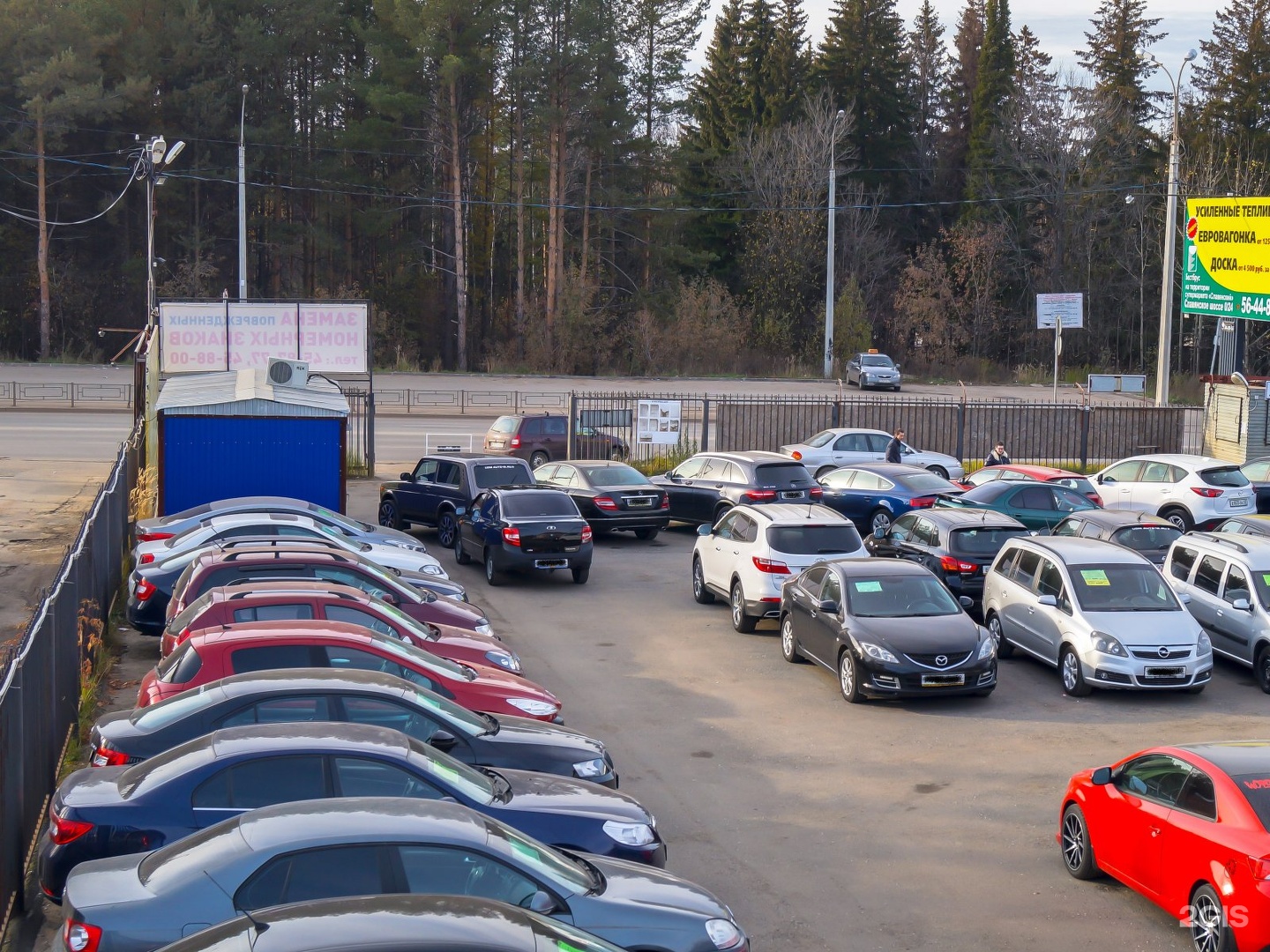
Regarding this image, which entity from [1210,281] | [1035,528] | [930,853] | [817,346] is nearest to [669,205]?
[817,346]

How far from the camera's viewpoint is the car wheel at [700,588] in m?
18.8

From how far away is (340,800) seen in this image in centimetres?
620

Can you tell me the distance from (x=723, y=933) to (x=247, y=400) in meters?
16.1

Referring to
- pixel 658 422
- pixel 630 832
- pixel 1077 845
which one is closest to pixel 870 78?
pixel 658 422

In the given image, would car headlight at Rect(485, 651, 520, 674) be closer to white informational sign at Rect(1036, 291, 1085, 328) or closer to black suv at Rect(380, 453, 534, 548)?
black suv at Rect(380, 453, 534, 548)

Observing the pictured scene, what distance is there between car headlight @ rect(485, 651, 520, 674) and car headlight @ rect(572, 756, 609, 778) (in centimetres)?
314

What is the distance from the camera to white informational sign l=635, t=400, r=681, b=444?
106 ft

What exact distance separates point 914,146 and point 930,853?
2902 inches

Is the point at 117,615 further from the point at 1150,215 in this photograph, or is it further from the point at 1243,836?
the point at 1150,215

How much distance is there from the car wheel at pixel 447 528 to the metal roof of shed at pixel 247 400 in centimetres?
271

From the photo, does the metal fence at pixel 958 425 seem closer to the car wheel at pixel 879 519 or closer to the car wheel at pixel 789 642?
the car wheel at pixel 879 519

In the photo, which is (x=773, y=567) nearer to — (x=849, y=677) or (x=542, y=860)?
(x=849, y=677)

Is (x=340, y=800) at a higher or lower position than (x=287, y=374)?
lower

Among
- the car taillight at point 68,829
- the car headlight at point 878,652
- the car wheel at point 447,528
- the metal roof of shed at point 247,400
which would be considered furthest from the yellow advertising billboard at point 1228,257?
the car taillight at point 68,829
